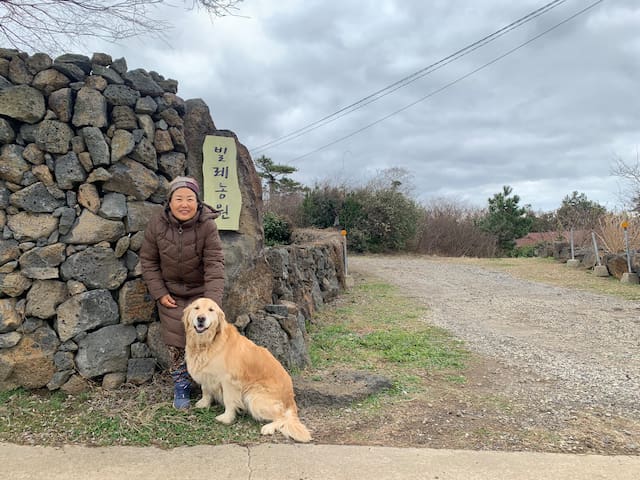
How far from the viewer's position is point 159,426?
3.64 metres

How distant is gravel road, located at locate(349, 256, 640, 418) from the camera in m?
4.58

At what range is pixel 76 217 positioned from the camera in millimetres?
4305

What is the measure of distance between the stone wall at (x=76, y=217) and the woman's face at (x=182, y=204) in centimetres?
70

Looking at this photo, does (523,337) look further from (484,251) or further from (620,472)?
(484,251)

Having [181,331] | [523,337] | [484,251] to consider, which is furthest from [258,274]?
[484,251]

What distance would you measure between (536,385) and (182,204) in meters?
3.89

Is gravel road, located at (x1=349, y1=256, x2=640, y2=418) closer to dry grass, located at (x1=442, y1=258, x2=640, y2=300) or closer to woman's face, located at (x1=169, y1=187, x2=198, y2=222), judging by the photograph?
dry grass, located at (x1=442, y1=258, x2=640, y2=300)

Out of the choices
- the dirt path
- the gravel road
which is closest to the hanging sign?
the dirt path

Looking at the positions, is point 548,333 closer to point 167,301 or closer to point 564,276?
point 167,301

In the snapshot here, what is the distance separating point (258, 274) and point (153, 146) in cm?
177

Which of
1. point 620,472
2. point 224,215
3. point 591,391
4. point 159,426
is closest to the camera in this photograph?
point 620,472

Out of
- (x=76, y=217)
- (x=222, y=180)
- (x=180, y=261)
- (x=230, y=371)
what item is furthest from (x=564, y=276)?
(x=76, y=217)

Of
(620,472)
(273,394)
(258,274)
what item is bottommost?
(620,472)

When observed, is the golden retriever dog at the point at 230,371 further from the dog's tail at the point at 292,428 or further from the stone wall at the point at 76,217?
the stone wall at the point at 76,217
